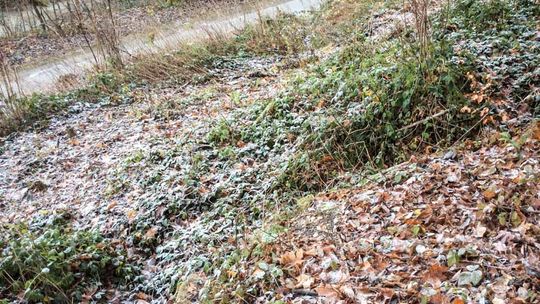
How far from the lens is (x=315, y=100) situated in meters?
6.95

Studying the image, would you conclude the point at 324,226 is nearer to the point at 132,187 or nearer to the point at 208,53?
the point at 132,187

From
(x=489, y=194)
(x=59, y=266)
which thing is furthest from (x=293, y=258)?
(x=59, y=266)

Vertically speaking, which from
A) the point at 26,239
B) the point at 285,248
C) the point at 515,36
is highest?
the point at 515,36

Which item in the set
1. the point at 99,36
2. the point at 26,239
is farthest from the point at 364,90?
the point at 99,36

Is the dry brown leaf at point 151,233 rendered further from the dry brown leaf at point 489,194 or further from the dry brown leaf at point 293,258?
the dry brown leaf at point 489,194

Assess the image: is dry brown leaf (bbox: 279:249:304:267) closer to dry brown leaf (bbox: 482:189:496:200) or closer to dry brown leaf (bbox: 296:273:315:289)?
dry brown leaf (bbox: 296:273:315:289)

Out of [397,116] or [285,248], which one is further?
[397,116]

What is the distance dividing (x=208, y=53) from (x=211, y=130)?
4.58 m

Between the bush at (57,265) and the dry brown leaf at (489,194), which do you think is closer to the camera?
the dry brown leaf at (489,194)

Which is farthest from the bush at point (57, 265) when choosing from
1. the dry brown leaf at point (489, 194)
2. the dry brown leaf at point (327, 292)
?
the dry brown leaf at point (489, 194)

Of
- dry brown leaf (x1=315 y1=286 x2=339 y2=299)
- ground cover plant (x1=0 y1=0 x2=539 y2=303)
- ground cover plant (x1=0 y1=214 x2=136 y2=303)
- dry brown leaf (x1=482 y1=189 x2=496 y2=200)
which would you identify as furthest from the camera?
ground cover plant (x1=0 y1=214 x2=136 y2=303)

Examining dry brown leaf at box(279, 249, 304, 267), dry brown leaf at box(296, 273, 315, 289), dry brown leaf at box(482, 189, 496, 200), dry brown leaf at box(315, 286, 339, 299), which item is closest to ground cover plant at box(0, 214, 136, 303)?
dry brown leaf at box(279, 249, 304, 267)

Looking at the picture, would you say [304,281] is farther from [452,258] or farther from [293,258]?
[452,258]

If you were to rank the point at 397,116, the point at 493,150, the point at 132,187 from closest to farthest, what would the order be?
the point at 493,150 → the point at 397,116 → the point at 132,187
